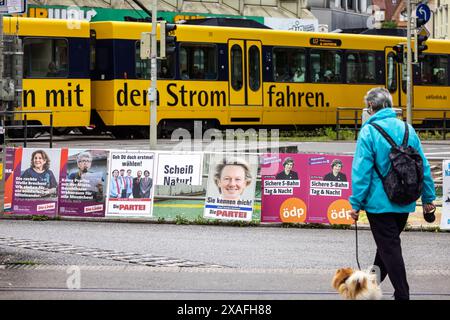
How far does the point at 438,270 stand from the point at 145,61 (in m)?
22.1

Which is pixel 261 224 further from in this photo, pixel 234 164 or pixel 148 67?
pixel 148 67

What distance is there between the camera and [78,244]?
13445 millimetres

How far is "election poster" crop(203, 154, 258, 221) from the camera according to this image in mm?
15711

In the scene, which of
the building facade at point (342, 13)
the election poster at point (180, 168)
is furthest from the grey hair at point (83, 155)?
the building facade at point (342, 13)

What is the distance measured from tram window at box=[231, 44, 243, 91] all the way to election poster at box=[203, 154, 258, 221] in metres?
18.5

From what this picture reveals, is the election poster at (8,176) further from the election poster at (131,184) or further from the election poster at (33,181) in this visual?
the election poster at (131,184)

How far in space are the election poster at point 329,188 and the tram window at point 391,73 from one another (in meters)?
23.2

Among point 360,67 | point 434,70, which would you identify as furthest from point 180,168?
point 434,70

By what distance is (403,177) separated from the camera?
28.5 feet

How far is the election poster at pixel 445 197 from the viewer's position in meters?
15.2

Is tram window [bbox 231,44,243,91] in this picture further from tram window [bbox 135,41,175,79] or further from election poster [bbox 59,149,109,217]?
election poster [bbox 59,149,109,217]

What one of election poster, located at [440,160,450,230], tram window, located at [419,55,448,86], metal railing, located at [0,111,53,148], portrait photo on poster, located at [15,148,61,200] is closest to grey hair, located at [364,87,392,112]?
election poster, located at [440,160,450,230]
